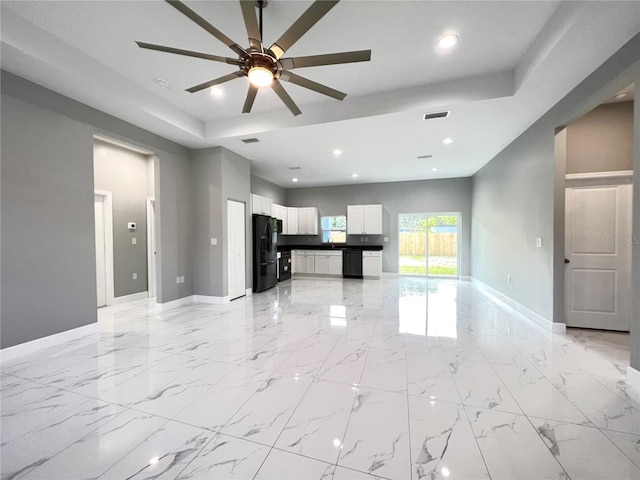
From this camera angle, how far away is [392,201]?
7.79 m

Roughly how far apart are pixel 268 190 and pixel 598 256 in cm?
700

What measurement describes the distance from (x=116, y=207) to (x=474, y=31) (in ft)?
19.8

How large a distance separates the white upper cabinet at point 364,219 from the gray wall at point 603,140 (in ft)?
14.9

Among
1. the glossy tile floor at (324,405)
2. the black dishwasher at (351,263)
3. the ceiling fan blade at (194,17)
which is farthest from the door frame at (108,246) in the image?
the black dishwasher at (351,263)

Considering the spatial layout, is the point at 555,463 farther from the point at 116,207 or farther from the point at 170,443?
the point at 116,207

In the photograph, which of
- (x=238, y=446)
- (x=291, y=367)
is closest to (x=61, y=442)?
(x=238, y=446)

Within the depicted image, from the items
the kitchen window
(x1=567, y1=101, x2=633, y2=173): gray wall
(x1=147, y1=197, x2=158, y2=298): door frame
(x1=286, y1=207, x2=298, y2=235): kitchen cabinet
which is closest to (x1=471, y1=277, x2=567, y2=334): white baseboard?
(x1=567, y1=101, x2=633, y2=173): gray wall

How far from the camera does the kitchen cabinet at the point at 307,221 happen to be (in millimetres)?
8242

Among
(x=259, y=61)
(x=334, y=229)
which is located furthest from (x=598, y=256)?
(x=334, y=229)

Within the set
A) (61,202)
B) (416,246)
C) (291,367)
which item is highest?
(61,202)

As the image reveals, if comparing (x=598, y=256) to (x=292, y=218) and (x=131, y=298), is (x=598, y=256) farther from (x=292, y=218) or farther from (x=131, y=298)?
(x=131, y=298)

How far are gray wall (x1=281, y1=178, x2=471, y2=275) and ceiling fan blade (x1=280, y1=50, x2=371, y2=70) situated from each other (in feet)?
20.4

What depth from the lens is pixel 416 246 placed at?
25.1 ft

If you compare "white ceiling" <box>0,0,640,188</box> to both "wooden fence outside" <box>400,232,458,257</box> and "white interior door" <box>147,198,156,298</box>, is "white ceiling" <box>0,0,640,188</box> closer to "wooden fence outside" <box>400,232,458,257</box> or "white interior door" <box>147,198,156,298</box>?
"white interior door" <box>147,198,156,298</box>
